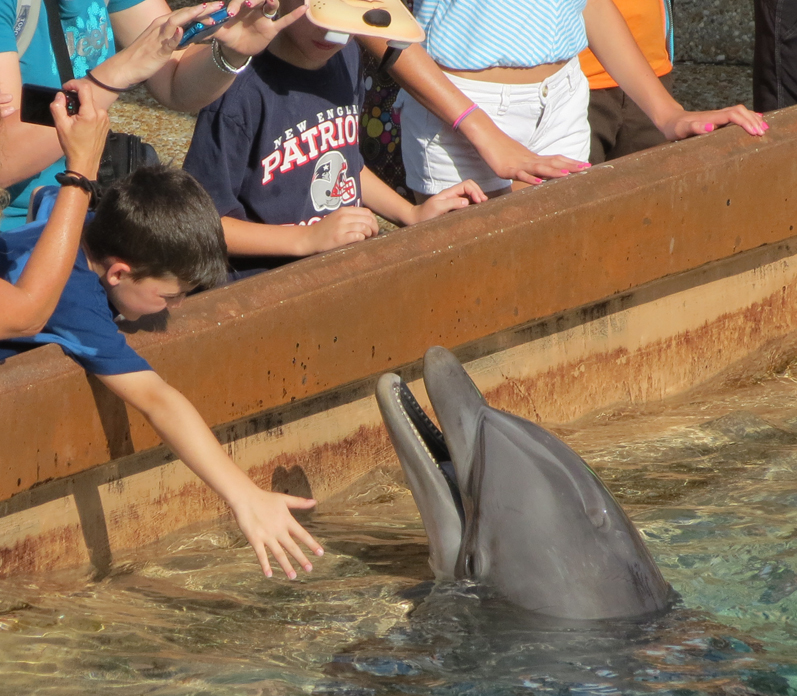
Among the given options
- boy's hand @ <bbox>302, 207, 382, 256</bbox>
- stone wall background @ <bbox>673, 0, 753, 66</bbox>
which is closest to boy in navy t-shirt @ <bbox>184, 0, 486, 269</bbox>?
boy's hand @ <bbox>302, 207, 382, 256</bbox>

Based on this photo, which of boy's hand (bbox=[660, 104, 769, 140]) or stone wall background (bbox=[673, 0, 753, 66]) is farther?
stone wall background (bbox=[673, 0, 753, 66])

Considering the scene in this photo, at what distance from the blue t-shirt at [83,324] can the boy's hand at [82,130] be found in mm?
307

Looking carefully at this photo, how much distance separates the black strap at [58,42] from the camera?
10.7ft

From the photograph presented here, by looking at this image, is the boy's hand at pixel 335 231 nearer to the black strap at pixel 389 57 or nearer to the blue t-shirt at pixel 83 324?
the black strap at pixel 389 57

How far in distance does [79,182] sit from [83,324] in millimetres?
400

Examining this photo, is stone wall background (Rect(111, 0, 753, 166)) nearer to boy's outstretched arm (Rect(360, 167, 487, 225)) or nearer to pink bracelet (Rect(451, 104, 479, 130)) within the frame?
boy's outstretched arm (Rect(360, 167, 487, 225))

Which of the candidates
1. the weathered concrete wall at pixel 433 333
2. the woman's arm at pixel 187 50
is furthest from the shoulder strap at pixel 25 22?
the weathered concrete wall at pixel 433 333

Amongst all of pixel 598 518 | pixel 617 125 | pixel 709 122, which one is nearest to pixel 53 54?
pixel 598 518

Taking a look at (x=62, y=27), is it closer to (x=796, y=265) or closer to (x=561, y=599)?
(x=561, y=599)

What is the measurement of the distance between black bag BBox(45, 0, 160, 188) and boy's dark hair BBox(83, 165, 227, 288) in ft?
0.48

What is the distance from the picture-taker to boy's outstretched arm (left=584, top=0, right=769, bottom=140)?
4625 millimetres

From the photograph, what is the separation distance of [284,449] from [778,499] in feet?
5.14

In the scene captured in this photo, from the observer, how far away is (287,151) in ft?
11.9

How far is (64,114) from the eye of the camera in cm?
271
